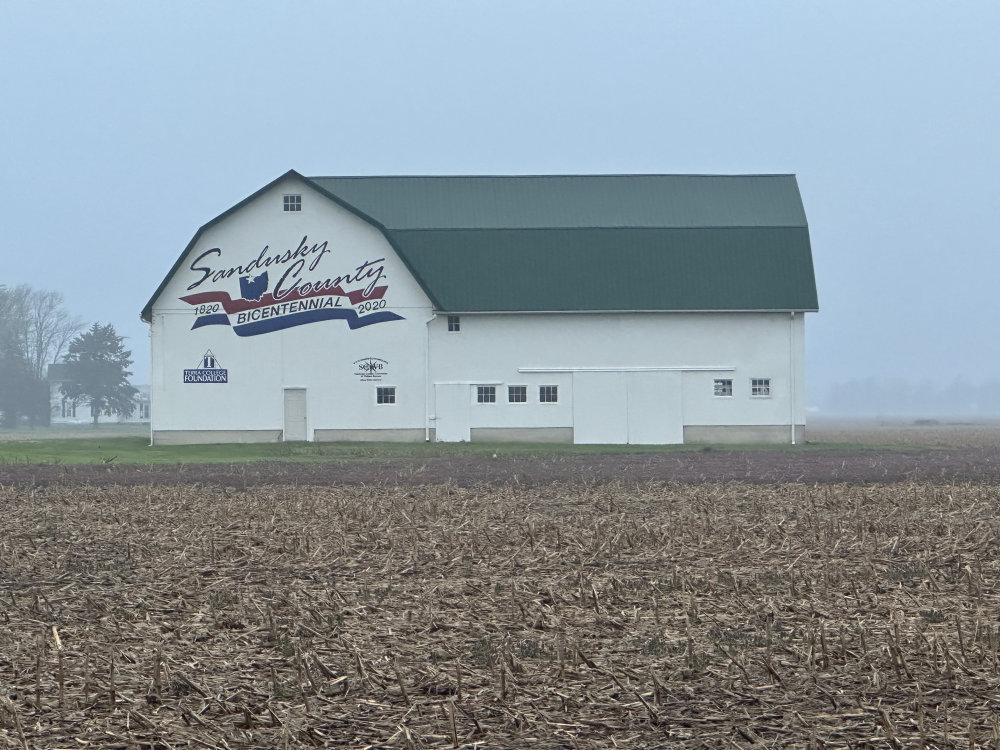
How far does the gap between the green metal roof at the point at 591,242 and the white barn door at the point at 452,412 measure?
273cm

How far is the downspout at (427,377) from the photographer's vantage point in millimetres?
45594

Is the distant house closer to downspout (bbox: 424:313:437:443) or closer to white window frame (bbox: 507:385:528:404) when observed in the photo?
downspout (bbox: 424:313:437:443)

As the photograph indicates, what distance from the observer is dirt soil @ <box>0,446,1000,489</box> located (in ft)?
91.6

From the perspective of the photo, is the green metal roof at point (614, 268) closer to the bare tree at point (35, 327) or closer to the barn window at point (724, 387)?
the barn window at point (724, 387)

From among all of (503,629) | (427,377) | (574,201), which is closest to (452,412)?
(427,377)

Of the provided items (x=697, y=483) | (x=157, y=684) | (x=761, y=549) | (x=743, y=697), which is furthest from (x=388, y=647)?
(x=697, y=483)

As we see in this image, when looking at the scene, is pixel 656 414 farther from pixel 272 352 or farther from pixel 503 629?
pixel 503 629

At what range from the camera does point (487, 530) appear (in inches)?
699

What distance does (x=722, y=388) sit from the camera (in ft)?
153

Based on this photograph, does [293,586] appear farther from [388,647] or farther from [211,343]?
[211,343]

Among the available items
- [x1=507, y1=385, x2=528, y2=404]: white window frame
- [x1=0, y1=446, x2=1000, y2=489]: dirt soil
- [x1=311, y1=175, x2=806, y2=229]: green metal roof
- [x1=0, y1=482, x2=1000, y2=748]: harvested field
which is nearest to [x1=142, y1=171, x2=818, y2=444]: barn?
[x1=507, y1=385, x2=528, y2=404]: white window frame

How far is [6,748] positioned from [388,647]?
11.2ft

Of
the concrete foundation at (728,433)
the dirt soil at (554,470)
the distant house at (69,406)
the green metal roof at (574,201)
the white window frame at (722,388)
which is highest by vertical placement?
the green metal roof at (574,201)

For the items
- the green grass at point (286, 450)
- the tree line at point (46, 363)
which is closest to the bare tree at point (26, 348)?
the tree line at point (46, 363)
